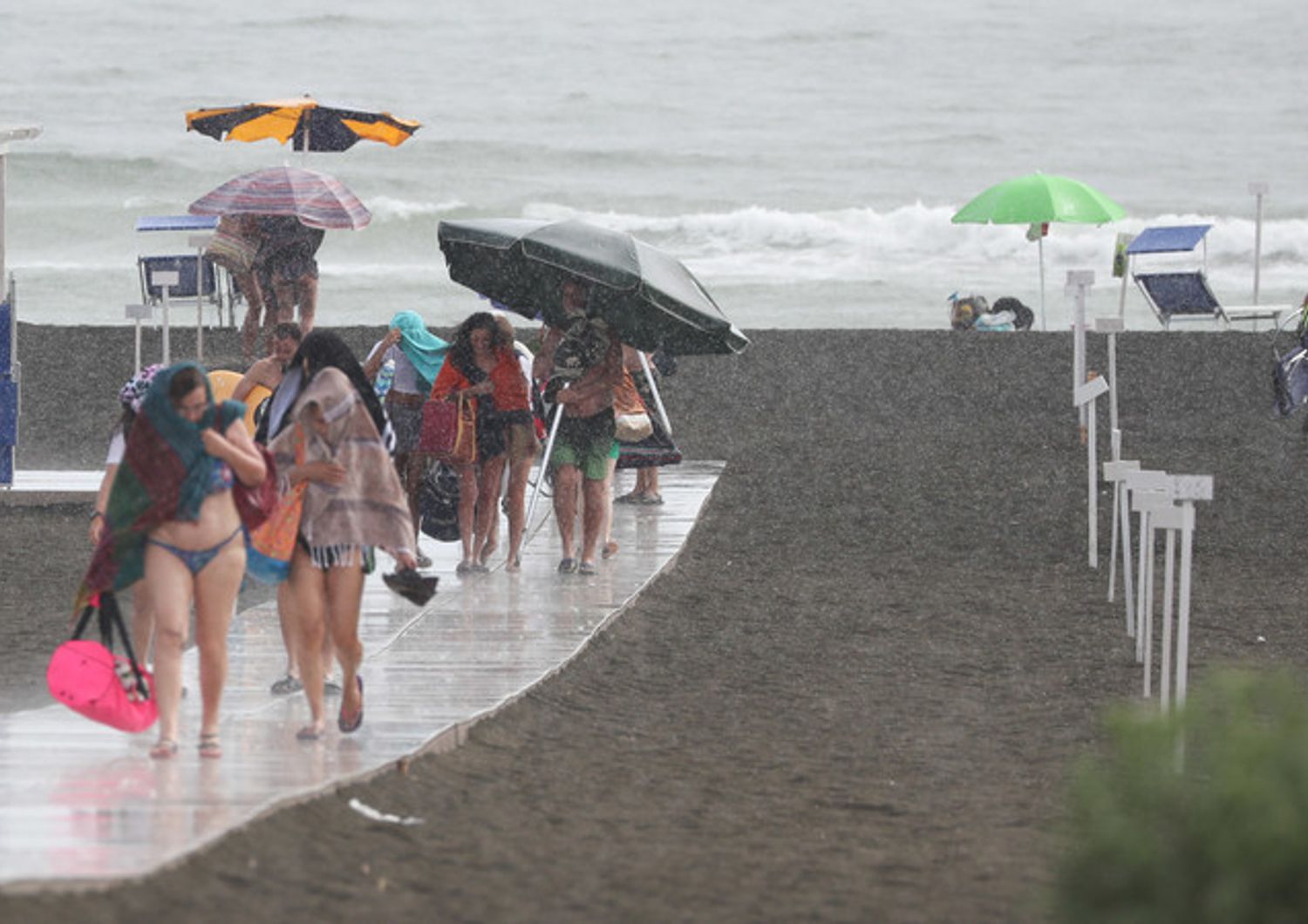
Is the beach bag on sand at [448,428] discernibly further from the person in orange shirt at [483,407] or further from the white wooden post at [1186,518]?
the white wooden post at [1186,518]

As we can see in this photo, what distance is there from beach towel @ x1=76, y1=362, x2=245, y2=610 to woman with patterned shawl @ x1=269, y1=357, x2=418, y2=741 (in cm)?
54

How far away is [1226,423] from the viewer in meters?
20.8

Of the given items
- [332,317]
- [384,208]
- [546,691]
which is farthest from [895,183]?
[546,691]

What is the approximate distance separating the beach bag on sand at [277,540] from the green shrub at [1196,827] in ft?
12.7

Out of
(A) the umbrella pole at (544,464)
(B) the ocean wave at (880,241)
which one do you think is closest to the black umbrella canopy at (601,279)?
(A) the umbrella pole at (544,464)

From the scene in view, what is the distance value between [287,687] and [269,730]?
0.90 m

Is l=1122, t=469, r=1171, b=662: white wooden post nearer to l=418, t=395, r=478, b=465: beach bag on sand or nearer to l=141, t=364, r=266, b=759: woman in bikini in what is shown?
l=141, t=364, r=266, b=759: woman in bikini

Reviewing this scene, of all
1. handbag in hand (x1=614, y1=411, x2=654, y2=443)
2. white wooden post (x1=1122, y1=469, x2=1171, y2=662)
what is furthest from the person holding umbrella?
white wooden post (x1=1122, y1=469, x2=1171, y2=662)

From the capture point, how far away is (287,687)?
9.36 m

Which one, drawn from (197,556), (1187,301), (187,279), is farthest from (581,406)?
(1187,301)

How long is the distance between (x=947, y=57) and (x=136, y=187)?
1673cm

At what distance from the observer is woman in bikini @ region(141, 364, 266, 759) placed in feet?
25.6

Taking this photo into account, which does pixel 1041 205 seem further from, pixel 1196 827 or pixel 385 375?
pixel 1196 827

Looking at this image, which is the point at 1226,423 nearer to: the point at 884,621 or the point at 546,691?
the point at 884,621
